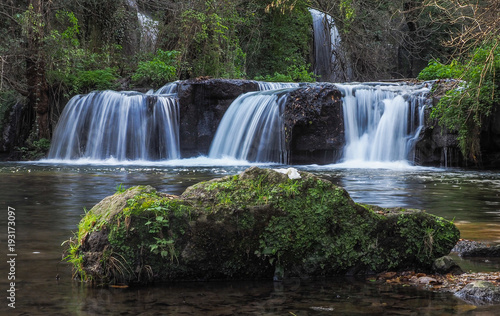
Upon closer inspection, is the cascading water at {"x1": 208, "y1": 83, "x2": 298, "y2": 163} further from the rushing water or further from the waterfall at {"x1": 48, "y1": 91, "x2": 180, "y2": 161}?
the rushing water

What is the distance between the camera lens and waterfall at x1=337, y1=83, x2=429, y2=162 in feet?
57.2

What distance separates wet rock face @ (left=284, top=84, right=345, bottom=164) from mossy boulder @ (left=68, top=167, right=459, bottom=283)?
1333 centimetres

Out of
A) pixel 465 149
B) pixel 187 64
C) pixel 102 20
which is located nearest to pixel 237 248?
pixel 465 149

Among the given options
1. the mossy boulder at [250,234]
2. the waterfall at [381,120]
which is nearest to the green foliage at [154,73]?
the waterfall at [381,120]

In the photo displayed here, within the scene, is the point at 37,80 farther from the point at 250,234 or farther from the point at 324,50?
the point at 250,234

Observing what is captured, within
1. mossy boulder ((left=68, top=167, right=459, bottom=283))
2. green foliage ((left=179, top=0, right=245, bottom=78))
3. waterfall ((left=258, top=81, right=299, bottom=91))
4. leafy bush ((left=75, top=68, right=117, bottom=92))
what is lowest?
mossy boulder ((left=68, top=167, right=459, bottom=283))

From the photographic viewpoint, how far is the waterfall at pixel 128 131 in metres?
19.8

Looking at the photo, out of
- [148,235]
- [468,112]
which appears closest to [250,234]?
[148,235]

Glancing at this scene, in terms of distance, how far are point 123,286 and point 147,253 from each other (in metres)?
0.27

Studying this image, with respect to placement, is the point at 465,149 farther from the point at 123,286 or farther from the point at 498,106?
the point at 123,286

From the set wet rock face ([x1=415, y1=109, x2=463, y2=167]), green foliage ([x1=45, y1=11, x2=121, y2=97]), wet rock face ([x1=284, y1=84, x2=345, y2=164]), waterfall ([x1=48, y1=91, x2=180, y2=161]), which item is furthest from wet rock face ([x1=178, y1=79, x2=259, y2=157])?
wet rock face ([x1=415, y1=109, x2=463, y2=167])

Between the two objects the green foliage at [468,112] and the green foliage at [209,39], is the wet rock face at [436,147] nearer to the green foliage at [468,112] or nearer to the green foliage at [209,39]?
the green foliage at [468,112]

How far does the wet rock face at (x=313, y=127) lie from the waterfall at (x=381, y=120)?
359 mm

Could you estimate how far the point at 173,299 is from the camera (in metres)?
3.80
